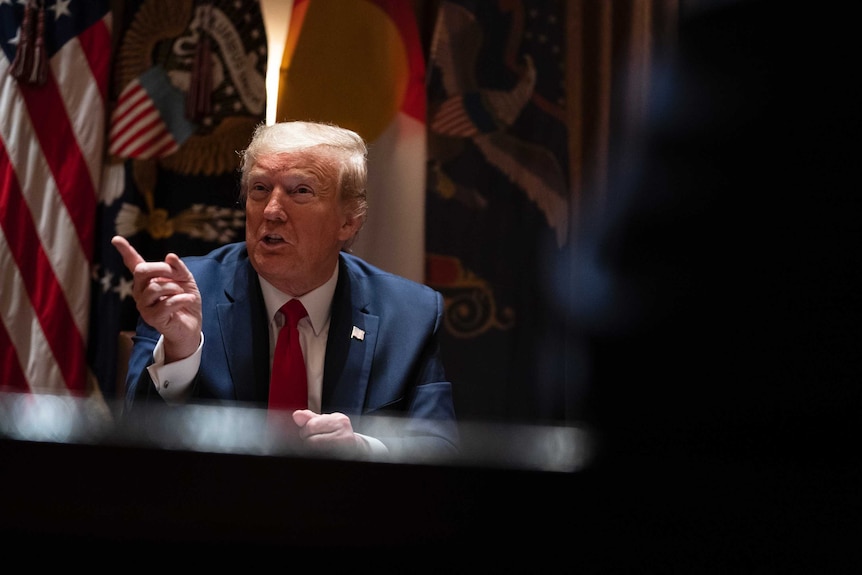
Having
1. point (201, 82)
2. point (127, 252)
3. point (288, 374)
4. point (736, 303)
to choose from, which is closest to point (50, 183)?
point (201, 82)

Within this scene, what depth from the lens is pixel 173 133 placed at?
2350 mm

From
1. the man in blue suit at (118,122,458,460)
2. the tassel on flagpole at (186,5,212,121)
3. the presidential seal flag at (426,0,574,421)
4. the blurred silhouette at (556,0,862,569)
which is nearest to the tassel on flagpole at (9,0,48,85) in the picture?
the tassel on flagpole at (186,5,212,121)

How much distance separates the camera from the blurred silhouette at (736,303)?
0.81ft

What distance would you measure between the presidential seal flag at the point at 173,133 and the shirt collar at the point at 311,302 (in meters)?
1.16

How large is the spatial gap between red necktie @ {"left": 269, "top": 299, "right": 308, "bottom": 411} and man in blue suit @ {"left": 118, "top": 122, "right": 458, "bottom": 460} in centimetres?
1

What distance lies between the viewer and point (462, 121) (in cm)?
246

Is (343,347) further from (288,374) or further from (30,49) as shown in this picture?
(30,49)

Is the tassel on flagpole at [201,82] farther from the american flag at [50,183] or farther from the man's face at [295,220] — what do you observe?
the man's face at [295,220]

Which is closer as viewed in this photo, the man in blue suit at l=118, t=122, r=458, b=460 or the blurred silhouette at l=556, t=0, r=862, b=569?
the blurred silhouette at l=556, t=0, r=862, b=569

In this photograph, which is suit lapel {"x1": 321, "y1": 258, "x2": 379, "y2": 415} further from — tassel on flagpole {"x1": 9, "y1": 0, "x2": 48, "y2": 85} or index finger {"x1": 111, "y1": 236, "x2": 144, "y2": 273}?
tassel on flagpole {"x1": 9, "y1": 0, "x2": 48, "y2": 85}

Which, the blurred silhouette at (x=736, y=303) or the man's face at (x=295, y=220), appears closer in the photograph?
the blurred silhouette at (x=736, y=303)

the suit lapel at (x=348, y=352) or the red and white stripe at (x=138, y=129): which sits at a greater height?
the red and white stripe at (x=138, y=129)

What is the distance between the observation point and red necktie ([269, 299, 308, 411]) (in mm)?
1088

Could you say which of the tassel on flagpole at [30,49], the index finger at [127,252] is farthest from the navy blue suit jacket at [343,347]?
the tassel on flagpole at [30,49]
